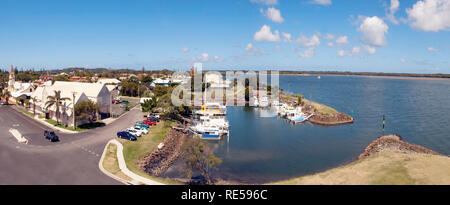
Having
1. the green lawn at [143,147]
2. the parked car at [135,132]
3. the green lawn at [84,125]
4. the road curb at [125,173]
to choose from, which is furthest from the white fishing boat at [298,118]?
the road curb at [125,173]

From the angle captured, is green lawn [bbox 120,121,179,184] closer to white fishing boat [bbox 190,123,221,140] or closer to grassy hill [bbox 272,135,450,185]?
white fishing boat [bbox 190,123,221,140]

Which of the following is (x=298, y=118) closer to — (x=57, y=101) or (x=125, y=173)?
(x=125, y=173)

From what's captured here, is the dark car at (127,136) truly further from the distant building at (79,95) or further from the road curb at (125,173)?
the distant building at (79,95)

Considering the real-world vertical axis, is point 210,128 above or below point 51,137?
below

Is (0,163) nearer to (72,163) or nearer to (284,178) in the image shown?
(72,163)

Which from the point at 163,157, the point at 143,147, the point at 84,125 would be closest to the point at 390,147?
the point at 163,157

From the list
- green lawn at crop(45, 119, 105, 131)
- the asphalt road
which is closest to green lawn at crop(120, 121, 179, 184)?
the asphalt road

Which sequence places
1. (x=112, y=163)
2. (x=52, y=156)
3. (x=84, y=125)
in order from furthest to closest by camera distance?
(x=84, y=125) < (x=52, y=156) < (x=112, y=163)
